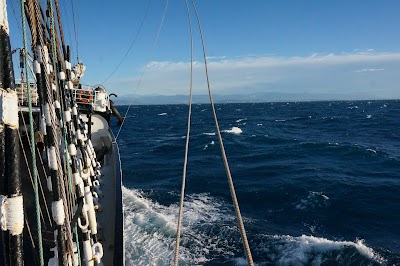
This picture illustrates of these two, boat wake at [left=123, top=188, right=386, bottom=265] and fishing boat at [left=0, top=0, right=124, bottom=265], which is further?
boat wake at [left=123, top=188, right=386, bottom=265]

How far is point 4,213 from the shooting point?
2160mm

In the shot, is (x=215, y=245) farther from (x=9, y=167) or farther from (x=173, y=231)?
(x=9, y=167)

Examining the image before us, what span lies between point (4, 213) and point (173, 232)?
10.5 metres

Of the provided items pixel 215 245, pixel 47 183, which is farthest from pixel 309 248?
pixel 47 183

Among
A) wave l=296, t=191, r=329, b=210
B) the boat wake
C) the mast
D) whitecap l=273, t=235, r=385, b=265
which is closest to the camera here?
the mast

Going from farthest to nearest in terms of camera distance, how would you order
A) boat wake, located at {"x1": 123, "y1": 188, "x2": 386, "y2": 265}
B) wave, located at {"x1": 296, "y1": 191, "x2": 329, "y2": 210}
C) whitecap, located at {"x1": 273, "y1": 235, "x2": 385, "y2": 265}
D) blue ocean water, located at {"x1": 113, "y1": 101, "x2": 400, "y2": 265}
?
1. wave, located at {"x1": 296, "y1": 191, "x2": 329, "y2": 210}
2. blue ocean water, located at {"x1": 113, "y1": 101, "x2": 400, "y2": 265}
3. boat wake, located at {"x1": 123, "y1": 188, "x2": 386, "y2": 265}
4. whitecap, located at {"x1": 273, "y1": 235, "x2": 385, "y2": 265}

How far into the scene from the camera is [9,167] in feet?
7.07

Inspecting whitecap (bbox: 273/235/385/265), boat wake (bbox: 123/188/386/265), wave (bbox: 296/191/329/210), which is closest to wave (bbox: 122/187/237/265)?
boat wake (bbox: 123/188/386/265)

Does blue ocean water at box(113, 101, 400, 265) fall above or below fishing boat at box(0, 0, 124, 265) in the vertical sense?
below

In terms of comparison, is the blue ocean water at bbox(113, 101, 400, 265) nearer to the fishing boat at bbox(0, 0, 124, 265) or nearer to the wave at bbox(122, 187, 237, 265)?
the wave at bbox(122, 187, 237, 265)

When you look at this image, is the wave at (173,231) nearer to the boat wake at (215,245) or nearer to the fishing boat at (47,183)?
the boat wake at (215,245)

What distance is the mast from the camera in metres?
Answer: 2.15

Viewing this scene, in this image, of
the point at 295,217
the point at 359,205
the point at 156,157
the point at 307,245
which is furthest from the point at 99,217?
the point at 156,157

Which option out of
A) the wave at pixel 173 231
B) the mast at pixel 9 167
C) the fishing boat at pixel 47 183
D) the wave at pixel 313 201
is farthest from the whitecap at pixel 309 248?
the mast at pixel 9 167
